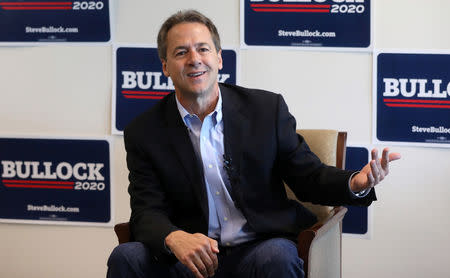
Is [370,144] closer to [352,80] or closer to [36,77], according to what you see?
[352,80]

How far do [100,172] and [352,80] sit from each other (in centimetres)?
150

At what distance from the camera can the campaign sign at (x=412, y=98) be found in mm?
3184

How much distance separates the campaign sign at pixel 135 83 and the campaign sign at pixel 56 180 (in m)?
0.22

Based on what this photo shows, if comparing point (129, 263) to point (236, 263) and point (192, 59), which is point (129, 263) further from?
point (192, 59)


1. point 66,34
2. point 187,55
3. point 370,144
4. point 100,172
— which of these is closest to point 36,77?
point 66,34

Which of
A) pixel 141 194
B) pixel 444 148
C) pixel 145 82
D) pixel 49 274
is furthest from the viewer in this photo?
pixel 49 274

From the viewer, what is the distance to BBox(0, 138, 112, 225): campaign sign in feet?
11.8

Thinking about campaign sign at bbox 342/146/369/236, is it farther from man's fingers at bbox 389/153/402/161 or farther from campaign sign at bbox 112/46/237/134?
man's fingers at bbox 389/153/402/161

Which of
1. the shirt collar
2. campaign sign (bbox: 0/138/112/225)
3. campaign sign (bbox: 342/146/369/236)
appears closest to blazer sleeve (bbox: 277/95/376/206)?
the shirt collar

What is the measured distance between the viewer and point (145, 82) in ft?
11.4

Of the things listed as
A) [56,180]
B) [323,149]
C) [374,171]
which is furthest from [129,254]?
[56,180]

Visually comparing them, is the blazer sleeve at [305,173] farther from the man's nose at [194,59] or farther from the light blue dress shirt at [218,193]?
the man's nose at [194,59]

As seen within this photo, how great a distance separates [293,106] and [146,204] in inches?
51.2

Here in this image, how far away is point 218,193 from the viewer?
234 cm
